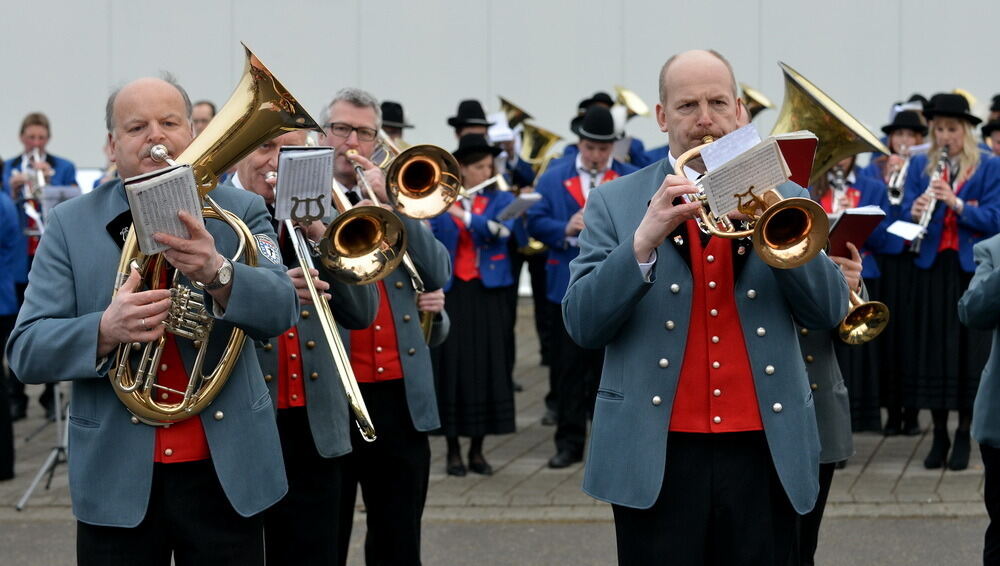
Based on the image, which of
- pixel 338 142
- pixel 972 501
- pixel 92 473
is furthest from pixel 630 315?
pixel 972 501

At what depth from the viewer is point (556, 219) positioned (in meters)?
9.09

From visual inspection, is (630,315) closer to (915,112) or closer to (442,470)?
(442,470)

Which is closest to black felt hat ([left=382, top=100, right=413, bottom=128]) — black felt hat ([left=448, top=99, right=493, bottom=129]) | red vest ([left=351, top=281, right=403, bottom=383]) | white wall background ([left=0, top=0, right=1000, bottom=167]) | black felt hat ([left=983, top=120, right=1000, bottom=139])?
black felt hat ([left=448, top=99, right=493, bottom=129])

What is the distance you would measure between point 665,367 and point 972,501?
4483mm

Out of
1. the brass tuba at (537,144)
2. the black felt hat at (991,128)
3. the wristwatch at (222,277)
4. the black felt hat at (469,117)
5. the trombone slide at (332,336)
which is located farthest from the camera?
the brass tuba at (537,144)

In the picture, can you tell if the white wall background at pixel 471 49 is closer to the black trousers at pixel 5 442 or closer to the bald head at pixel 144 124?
the black trousers at pixel 5 442

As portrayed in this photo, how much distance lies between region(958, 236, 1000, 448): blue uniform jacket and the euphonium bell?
1.51 m

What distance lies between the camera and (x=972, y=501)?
735cm

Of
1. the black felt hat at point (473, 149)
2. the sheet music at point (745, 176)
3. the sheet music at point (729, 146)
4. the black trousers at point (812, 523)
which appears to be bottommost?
the black trousers at point (812, 523)

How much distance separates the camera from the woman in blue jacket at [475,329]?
837 cm

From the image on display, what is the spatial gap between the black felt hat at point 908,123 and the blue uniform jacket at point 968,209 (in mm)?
870

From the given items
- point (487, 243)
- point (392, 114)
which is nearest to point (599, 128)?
point (487, 243)

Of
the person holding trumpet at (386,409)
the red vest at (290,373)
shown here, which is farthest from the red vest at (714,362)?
the person holding trumpet at (386,409)

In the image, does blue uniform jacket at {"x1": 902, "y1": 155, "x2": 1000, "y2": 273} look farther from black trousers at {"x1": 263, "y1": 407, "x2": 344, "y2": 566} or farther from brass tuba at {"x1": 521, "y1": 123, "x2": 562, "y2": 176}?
black trousers at {"x1": 263, "y1": 407, "x2": 344, "y2": 566}
